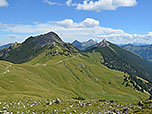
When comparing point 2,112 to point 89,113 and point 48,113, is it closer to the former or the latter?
point 48,113

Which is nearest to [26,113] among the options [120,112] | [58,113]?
[58,113]

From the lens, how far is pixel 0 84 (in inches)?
4257

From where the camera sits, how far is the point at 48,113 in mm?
33219

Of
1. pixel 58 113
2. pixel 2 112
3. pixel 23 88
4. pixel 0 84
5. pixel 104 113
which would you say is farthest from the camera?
pixel 23 88

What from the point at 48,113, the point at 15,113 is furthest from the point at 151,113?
the point at 15,113

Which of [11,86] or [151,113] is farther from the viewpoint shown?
[11,86]

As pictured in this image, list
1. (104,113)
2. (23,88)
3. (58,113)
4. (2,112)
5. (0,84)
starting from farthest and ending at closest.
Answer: (23,88) < (0,84) < (104,113) < (58,113) < (2,112)

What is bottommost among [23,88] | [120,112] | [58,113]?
[23,88]

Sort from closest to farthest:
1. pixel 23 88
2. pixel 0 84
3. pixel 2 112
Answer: pixel 2 112 < pixel 0 84 < pixel 23 88

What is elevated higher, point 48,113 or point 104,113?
point 48,113

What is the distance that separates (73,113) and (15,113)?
42.9 ft

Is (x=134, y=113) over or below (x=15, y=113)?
below

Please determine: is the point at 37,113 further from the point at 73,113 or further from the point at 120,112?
the point at 120,112

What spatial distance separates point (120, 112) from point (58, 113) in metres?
16.1
